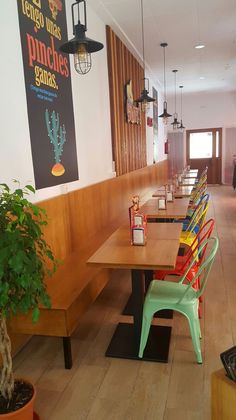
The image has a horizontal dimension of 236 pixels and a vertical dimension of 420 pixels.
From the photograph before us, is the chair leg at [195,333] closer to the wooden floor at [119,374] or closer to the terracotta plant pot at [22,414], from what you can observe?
the wooden floor at [119,374]

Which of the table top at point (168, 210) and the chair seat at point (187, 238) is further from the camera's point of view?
the table top at point (168, 210)

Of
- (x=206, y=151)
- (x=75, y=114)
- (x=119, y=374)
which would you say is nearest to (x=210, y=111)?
(x=206, y=151)

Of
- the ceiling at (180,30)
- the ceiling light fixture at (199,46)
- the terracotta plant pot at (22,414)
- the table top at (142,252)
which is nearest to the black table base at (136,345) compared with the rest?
the table top at (142,252)

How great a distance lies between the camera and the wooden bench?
2.18 meters

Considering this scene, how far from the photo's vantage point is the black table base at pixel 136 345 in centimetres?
235

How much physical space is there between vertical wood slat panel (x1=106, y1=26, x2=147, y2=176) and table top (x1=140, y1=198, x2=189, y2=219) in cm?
107

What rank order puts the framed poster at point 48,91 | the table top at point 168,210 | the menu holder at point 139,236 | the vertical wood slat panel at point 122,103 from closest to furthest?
the menu holder at point 139,236 < the framed poster at point 48,91 < the table top at point 168,210 < the vertical wood slat panel at point 122,103

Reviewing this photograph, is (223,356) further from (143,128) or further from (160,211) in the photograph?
(143,128)

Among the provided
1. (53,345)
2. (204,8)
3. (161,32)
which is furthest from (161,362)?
(161,32)

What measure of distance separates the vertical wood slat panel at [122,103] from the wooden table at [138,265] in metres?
2.50

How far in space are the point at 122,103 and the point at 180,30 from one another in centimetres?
140

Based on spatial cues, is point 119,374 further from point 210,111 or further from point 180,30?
point 210,111

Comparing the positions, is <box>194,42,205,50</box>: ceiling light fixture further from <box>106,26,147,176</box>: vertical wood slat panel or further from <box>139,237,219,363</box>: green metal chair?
<box>139,237,219,363</box>: green metal chair

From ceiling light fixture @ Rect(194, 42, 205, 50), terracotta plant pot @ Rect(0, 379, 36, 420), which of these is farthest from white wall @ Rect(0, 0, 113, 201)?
ceiling light fixture @ Rect(194, 42, 205, 50)
